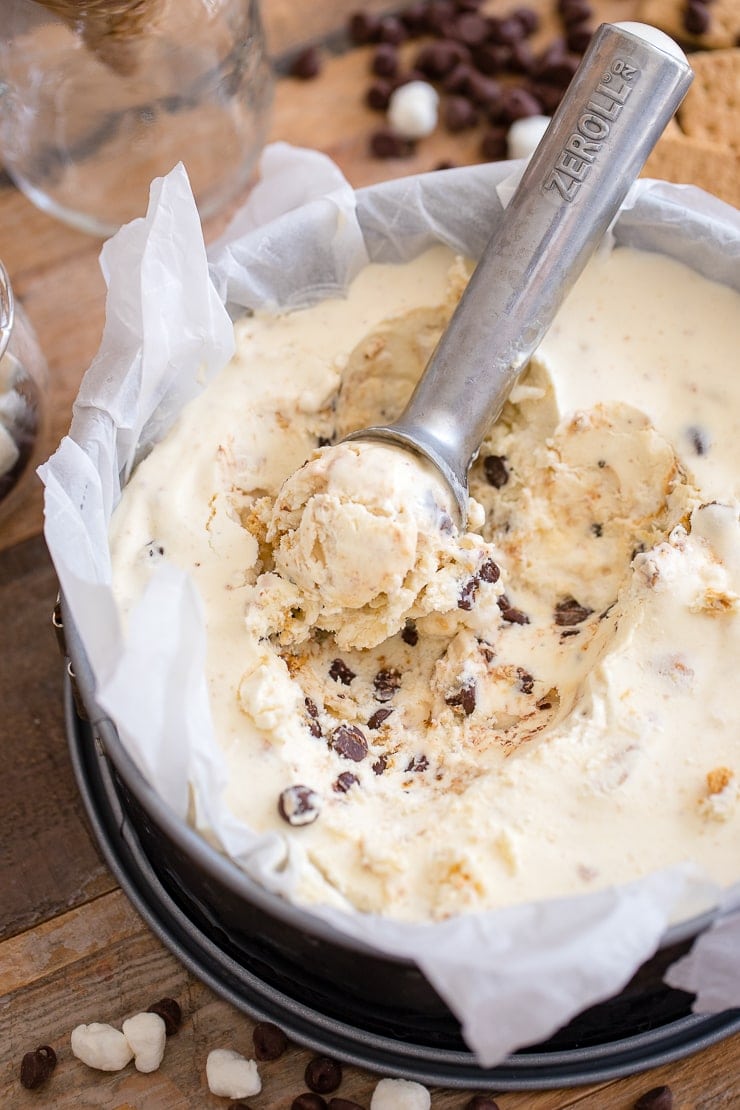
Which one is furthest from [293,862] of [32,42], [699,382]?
[32,42]

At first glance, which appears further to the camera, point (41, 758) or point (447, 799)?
point (41, 758)

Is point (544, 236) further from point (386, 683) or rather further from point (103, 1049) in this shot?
point (103, 1049)

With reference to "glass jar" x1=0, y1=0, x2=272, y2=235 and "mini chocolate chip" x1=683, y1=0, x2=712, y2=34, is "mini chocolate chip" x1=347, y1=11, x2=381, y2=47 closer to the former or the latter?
"glass jar" x1=0, y1=0, x2=272, y2=235

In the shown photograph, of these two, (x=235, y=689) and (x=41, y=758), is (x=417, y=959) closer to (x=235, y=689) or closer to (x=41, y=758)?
(x=235, y=689)

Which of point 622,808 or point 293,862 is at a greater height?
point 622,808

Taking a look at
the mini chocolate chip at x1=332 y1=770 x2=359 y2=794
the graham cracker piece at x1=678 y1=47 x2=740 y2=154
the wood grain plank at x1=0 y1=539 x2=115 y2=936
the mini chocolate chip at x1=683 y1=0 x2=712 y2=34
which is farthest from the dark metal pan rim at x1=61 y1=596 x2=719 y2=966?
the mini chocolate chip at x1=683 y1=0 x2=712 y2=34
